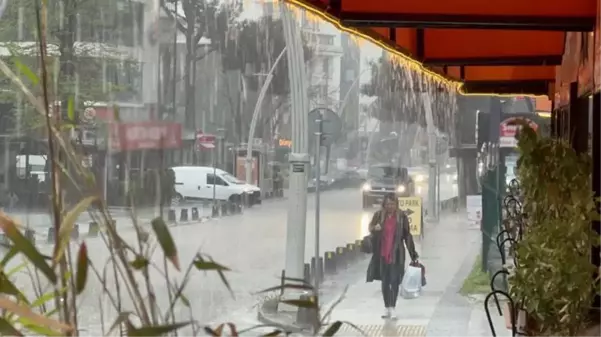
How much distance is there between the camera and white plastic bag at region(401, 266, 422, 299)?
28.0 ft

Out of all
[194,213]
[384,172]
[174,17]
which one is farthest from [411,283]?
[174,17]

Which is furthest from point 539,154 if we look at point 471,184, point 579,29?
point 471,184

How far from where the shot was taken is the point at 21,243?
835mm

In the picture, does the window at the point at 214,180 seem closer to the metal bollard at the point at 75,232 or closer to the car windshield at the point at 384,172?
the car windshield at the point at 384,172

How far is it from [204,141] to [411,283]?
375 centimetres

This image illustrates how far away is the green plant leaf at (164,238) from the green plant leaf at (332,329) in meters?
0.19

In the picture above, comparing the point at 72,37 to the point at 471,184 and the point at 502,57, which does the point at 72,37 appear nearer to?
the point at 502,57

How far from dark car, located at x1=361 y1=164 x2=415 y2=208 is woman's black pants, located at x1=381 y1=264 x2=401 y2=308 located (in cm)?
181

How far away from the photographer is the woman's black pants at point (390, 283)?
26.5 feet

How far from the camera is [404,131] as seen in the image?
10.5m

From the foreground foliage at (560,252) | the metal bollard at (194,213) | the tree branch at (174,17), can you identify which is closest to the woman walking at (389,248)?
the metal bollard at (194,213)

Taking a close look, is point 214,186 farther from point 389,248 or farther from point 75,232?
point 75,232

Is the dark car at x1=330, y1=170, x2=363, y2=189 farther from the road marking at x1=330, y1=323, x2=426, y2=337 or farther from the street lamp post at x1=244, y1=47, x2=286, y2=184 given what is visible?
the road marking at x1=330, y1=323, x2=426, y2=337

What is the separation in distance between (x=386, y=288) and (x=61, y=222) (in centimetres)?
745
